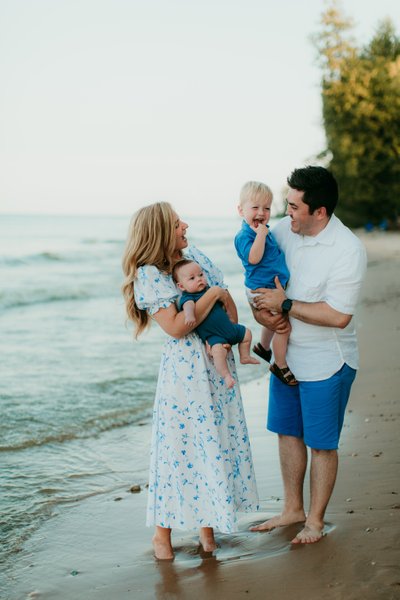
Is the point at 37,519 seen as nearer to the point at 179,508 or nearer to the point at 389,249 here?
the point at 179,508

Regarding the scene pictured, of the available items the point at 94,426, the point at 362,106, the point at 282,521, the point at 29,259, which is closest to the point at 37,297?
the point at 94,426

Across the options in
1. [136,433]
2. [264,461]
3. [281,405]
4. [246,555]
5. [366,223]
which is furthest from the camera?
[366,223]

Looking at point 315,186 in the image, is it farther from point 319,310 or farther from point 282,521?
point 282,521

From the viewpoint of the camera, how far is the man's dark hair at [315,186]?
12.5 feet

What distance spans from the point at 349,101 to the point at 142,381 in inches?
1133

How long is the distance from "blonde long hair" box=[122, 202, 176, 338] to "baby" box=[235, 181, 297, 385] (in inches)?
15.9

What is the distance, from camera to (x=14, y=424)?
741 centimetres

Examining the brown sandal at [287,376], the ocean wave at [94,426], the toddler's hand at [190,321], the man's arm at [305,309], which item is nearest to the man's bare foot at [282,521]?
the brown sandal at [287,376]

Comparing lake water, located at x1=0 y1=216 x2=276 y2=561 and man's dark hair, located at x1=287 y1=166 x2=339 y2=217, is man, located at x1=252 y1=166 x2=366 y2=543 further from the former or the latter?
lake water, located at x1=0 y1=216 x2=276 y2=561

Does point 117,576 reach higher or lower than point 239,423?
lower

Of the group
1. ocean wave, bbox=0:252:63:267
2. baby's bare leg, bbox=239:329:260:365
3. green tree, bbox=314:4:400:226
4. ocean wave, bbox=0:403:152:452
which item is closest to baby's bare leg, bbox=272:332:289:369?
baby's bare leg, bbox=239:329:260:365

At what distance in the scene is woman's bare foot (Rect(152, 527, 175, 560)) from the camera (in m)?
3.99

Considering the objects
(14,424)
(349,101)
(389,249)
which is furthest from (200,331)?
(349,101)

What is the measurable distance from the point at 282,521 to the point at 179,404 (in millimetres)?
956
